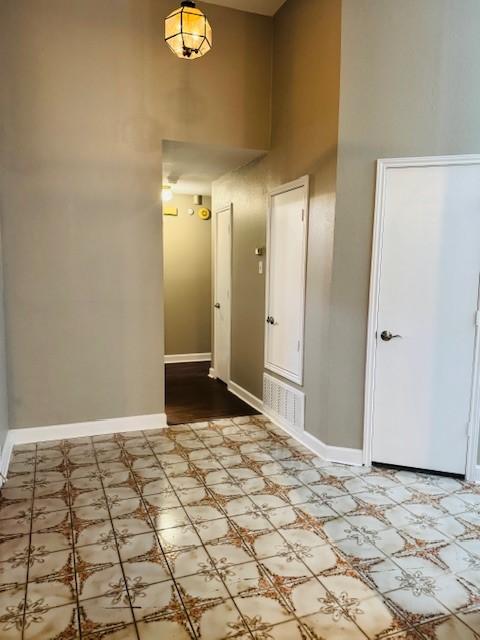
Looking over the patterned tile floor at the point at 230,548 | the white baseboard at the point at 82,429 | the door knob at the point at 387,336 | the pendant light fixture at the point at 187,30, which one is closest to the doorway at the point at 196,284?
the white baseboard at the point at 82,429

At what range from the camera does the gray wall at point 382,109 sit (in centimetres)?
294

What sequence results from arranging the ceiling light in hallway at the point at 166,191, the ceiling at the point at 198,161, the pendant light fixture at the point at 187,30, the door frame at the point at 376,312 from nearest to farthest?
the pendant light fixture at the point at 187,30, the door frame at the point at 376,312, the ceiling at the point at 198,161, the ceiling light in hallway at the point at 166,191

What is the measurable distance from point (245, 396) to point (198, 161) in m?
2.53

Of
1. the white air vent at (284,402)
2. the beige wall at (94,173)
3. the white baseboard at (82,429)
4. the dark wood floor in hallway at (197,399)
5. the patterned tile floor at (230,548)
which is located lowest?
the dark wood floor in hallway at (197,399)

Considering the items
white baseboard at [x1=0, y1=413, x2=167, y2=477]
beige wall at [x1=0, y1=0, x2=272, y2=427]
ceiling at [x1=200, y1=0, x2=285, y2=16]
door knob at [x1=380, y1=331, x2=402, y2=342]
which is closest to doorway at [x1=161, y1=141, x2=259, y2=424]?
white baseboard at [x1=0, y1=413, x2=167, y2=477]

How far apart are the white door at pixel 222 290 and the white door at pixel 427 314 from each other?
97.2 inches

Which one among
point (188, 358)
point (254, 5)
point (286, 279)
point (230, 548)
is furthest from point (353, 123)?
point (188, 358)

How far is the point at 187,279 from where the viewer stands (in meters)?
6.95

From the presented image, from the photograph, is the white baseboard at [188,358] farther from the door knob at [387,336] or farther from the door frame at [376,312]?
the door knob at [387,336]

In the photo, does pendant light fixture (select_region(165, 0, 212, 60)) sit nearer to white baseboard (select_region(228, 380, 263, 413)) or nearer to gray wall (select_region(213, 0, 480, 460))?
gray wall (select_region(213, 0, 480, 460))

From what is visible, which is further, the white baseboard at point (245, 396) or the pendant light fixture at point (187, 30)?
the white baseboard at point (245, 396)

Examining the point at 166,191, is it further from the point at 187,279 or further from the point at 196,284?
the point at 196,284

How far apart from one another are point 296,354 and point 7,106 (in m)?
2.98

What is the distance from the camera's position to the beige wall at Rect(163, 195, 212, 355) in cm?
680
